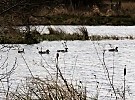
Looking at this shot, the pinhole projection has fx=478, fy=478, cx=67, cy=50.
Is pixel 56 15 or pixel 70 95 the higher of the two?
pixel 70 95

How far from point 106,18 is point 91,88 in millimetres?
21816

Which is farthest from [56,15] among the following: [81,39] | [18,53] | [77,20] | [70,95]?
[70,95]

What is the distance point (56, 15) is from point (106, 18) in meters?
3.18

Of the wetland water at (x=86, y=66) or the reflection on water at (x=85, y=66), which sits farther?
the reflection on water at (x=85, y=66)

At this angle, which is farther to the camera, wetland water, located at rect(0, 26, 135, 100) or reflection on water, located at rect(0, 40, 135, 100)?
reflection on water, located at rect(0, 40, 135, 100)

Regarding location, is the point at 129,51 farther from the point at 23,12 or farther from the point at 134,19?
the point at 134,19

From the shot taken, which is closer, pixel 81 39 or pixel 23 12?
pixel 23 12

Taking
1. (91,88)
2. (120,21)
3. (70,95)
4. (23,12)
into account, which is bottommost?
(120,21)

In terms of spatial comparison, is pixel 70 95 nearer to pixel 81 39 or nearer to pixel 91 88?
pixel 91 88

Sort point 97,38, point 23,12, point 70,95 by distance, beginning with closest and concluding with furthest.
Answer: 1. point 23,12
2. point 70,95
3. point 97,38

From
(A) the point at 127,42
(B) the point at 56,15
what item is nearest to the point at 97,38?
(A) the point at 127,42

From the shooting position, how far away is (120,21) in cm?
2912

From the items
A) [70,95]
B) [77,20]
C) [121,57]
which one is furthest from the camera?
[77,20]

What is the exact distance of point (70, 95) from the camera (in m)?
5.52
